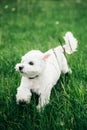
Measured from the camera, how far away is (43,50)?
591 centimetres

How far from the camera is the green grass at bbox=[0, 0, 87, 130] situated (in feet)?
11.5

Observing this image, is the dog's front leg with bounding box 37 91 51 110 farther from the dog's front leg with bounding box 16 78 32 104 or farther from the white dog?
the dog's front leg with bounding box 16 78 32 104

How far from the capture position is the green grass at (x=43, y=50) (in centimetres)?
350

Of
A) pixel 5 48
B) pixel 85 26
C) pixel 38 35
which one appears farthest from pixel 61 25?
pixel 5 48

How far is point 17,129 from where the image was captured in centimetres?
351

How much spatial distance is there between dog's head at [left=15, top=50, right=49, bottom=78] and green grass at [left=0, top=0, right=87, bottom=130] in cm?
25

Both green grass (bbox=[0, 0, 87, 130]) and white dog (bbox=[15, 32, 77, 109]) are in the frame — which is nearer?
green grass (bbox=[0, 0, 87, 130])

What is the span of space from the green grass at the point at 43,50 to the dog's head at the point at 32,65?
0.25 meters

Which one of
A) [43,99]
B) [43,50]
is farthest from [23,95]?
[43,50]

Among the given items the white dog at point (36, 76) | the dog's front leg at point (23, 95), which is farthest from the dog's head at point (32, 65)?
the dog's front leg at point (23, 95)

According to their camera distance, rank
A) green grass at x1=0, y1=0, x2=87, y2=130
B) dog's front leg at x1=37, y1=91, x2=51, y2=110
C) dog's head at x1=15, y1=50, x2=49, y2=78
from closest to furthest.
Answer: green grass at x1=0, y1=0, x2=87, y2=130
dog's head at x1=15, y1=50, x2=49, y2=78
dog's front leg at x1=37, y1=91, x2=51, y2=110

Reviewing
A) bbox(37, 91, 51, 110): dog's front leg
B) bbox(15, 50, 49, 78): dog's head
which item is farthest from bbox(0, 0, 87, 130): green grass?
bbox(15, 50, 49, 78): dog's head

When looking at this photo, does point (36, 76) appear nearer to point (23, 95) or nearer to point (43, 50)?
point (23, 95)

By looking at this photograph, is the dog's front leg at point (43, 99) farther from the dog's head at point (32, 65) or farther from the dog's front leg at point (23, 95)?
the dog's head at point (32, 65)
